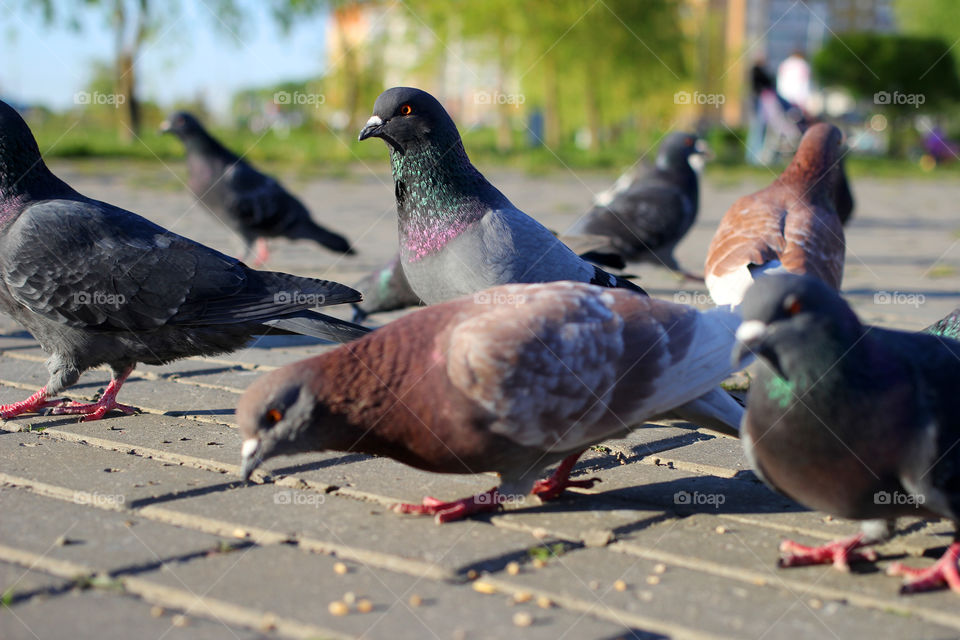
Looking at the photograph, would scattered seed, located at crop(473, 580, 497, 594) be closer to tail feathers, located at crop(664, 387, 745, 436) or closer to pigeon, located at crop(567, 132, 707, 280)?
tail feathers, located at crop(664, 387, 745, 436)

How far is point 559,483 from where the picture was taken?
310cm

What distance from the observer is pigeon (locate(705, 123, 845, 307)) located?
4434 millimetres

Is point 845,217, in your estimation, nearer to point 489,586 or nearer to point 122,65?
point 489,586

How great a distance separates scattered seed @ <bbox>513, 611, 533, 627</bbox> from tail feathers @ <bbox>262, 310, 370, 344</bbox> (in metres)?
1.65

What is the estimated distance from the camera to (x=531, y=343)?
2.72 m

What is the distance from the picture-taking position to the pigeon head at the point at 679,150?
297 inches

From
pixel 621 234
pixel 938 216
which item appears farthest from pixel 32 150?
pixel 938 216

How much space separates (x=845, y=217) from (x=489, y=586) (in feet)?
17.0

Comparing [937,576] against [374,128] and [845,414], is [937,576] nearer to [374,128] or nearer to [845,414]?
[845,414]

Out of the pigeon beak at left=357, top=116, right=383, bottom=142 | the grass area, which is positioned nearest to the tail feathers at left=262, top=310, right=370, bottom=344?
the pigeon beak at left=357, top=116, right=383, bottom=142

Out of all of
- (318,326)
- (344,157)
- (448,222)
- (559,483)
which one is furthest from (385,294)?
(344,157)

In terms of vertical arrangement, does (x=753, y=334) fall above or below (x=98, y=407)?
above

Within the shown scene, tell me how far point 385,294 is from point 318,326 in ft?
6.81

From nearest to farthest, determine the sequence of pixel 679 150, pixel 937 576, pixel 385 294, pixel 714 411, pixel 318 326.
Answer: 1. pixel 937 576
2. pixel 714 411
3. pixel 318 326
4. pixel 385 294
5. pixel 679 150
